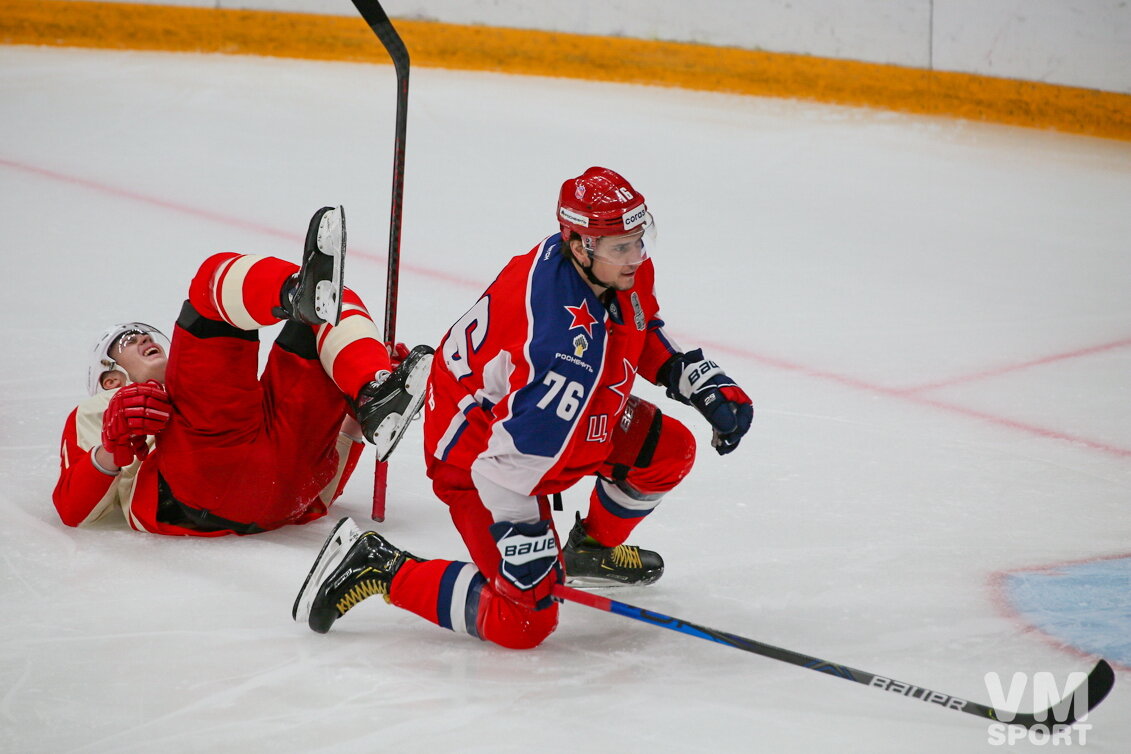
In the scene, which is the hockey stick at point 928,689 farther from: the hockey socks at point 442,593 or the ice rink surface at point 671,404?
the hockey socks at point 442,593

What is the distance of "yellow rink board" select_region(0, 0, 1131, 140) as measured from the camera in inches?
255

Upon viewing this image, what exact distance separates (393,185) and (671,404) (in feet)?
3.72

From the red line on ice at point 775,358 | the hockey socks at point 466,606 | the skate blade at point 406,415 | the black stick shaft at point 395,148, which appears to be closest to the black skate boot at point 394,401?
the skate blade at point 406,415

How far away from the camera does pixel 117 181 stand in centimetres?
535

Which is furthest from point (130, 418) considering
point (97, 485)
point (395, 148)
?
point (395, 148)

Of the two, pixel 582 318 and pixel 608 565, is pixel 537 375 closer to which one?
pixel 582 318

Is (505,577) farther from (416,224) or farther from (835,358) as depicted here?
(416,224)

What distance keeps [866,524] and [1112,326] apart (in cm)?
183

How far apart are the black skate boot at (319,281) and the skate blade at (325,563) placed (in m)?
0.39

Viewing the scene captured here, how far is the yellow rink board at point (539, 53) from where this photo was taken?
255 inches

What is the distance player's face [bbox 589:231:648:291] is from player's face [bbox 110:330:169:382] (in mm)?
1092

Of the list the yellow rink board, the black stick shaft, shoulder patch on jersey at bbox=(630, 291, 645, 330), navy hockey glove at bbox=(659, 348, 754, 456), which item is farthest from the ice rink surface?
shoulder patch on jersey at bbox=(630, 291, 645, 330)

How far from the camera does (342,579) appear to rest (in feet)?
7.80

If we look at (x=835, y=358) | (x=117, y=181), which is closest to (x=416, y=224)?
(x=117, y=181)
